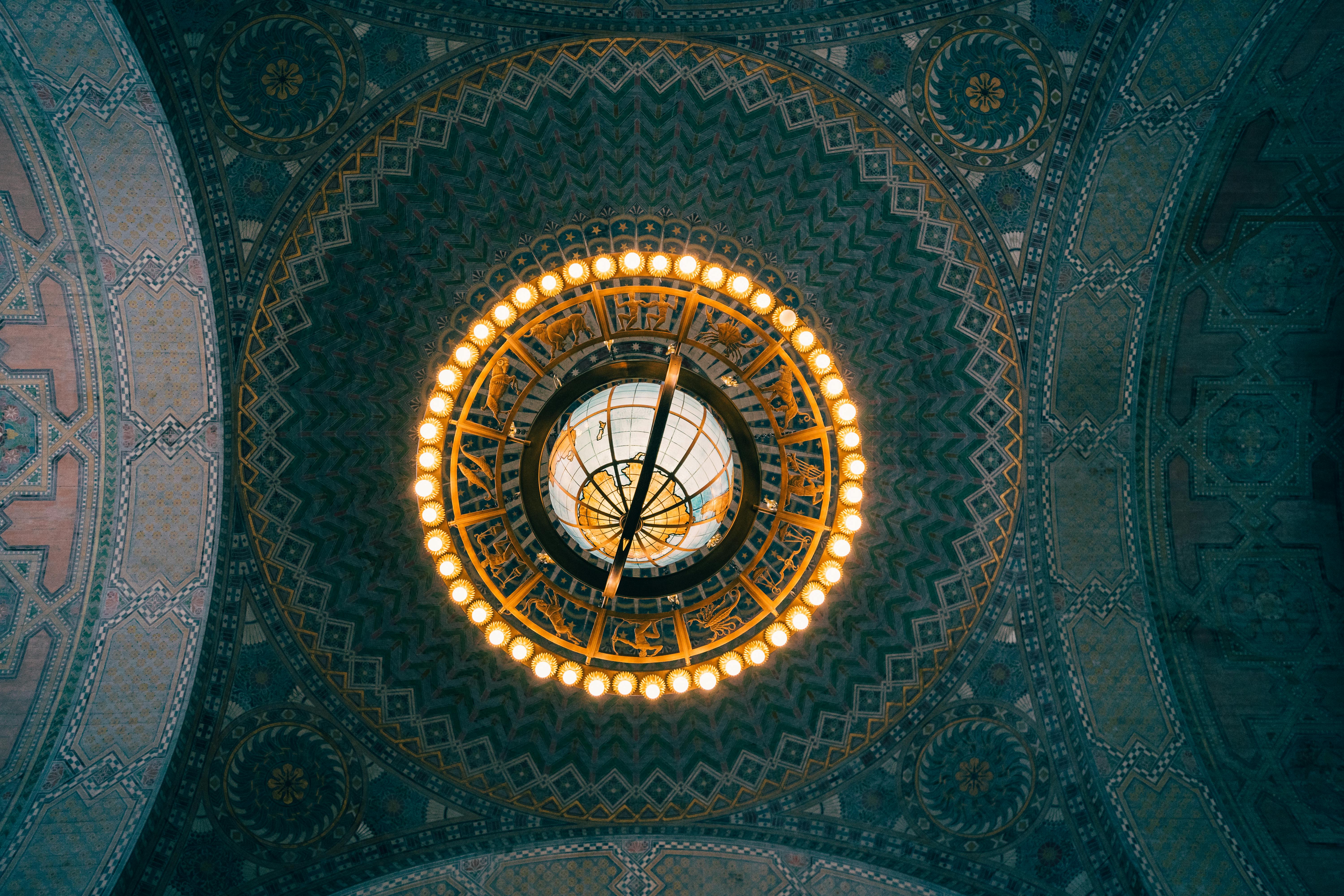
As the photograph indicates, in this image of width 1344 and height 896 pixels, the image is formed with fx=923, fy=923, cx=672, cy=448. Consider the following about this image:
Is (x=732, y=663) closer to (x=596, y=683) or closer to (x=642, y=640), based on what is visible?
(x=596, y=683)

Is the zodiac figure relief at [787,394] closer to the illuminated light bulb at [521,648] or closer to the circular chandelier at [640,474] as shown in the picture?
the circular chandelier at [640,474]

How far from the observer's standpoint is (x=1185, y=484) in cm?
979

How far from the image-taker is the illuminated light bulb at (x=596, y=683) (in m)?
7.68

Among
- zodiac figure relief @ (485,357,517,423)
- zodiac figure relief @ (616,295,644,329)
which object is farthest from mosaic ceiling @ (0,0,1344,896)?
zodiac figure relief @ (485,357,517,423)

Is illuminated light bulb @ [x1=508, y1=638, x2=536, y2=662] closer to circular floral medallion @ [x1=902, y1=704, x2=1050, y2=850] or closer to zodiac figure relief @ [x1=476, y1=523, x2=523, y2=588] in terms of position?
zodiac figure relief @ [x1=476, y1=523, x2=523, y2=588]

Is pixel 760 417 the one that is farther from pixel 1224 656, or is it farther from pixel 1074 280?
pixel 1224 656

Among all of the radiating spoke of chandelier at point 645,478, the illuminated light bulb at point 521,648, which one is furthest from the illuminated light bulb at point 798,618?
the illuminated light bulb at point 521,648

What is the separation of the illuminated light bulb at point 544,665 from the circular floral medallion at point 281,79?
554cm

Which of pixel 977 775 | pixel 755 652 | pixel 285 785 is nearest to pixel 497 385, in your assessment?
pixel 755 652

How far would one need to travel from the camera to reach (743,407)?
34.3 feet

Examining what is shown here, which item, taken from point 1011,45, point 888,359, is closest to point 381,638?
point 888,359

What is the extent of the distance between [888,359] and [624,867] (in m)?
6.18

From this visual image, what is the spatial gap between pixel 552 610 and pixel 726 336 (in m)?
3.01

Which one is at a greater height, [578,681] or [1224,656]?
[1224,656]
